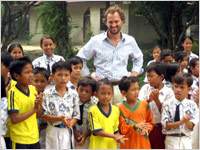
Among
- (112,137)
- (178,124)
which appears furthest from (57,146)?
(178,124)

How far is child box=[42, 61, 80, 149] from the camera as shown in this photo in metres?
2.96

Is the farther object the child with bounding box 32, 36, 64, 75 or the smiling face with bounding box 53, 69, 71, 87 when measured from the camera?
the child with bounding box 32, 36, 64, 75

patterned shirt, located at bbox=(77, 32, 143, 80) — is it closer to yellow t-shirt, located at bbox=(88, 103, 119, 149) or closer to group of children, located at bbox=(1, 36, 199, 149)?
group of children, located at bbox=(1, 36, 199, 149)

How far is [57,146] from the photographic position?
9.80ft

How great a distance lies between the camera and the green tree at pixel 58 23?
10.1 m

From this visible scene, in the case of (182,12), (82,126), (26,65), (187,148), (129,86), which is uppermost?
(182,12)

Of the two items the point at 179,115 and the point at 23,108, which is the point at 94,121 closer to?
the point at 23,108

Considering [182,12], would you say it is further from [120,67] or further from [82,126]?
[82,126]

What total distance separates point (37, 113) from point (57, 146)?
0.41 m

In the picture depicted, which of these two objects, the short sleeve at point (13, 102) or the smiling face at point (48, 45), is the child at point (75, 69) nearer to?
the smiling face at point (48, 45)

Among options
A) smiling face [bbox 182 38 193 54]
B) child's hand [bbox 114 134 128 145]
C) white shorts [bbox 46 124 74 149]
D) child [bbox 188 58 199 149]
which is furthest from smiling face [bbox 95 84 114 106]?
smiling face [bbox 182 38 193 54]

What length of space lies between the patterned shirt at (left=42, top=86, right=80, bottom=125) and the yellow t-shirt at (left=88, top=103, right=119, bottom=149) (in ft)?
0.59

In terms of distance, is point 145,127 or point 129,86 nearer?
point 145,127

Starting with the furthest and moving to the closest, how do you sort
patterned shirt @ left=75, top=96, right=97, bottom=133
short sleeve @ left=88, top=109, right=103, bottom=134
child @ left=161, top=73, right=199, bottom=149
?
patterned shirt @ left=75, top=96, right=97, bottom=133
child @ left=161, top=73, right=199, bottom=149
short sleeve @ left=88, top=109, right=103, bottom=134
